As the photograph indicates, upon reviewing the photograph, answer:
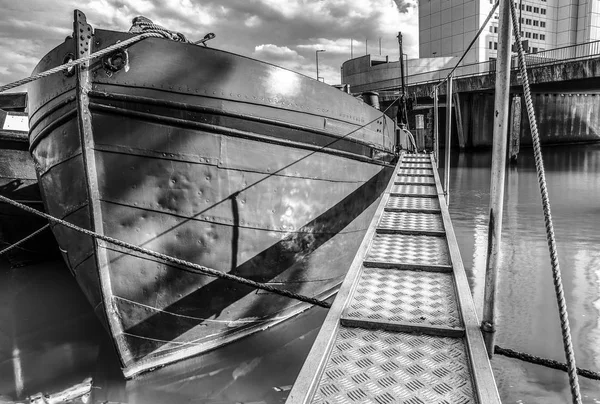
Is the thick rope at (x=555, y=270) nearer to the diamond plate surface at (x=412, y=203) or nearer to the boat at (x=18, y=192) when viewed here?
the diamond plate surface at (x=412, y=203)

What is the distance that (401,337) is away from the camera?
254cm

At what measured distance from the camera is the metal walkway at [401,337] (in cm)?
204

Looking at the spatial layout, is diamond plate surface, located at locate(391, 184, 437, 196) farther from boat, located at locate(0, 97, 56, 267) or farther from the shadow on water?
boat, located at locate(0, 97, 56, 267)

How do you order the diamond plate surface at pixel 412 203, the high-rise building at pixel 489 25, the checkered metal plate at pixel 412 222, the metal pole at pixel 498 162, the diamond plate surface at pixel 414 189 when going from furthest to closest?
the high-rise building at pixel 489 25 < the diamond plate surface at pixel 414 189 < the diamond plate surface at pixel 412 203 < the checkered metal plate at pixel 412 222 < the metal pole at pixel 498 162

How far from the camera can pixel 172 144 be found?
4059 mm

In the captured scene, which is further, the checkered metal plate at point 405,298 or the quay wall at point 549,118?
the quay wall at point 549,118

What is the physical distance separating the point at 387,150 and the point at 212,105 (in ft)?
13.3

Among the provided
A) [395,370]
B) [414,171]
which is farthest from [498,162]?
[414,171]

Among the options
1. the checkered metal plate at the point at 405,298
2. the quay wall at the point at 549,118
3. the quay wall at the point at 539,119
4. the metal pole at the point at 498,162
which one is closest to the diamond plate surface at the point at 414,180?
the checkered metal plate at the point at 405,298

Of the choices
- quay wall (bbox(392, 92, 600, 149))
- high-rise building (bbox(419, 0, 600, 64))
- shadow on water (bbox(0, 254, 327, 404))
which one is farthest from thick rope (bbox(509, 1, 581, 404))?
high-rise building (bbox(419, 0, 600, 64))

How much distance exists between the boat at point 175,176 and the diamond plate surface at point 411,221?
0.88 metres

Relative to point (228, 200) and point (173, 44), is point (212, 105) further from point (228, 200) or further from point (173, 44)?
point (228, 200)

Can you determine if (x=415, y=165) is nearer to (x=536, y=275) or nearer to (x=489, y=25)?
(x=536, y=275)

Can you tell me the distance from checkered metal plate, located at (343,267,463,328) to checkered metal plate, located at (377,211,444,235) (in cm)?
107
